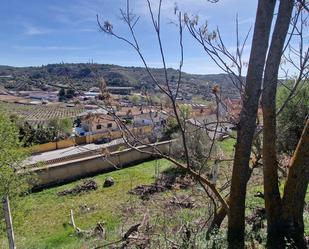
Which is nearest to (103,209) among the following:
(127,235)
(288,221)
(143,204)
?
(143,204)

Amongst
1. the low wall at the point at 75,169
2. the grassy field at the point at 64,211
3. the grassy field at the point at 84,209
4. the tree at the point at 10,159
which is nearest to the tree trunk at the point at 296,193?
the grassy field at the point at 84,209

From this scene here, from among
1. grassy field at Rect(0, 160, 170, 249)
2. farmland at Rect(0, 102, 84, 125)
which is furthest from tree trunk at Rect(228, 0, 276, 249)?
farmland at Rect(0, 102, 84, 125)

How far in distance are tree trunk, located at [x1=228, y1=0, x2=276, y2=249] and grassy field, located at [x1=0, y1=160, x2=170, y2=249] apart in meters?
5.84

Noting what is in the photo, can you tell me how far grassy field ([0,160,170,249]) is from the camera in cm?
1130

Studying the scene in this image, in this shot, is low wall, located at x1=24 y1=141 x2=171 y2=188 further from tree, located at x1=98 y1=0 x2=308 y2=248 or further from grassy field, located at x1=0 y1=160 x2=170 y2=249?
tree, located at x1=98 y1=0 x2=308 y2=248

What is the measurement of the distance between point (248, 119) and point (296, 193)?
89 centimetres

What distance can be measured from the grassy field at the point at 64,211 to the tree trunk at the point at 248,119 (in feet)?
19.2

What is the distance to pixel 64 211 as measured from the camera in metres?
15.1

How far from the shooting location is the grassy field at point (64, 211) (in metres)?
11.3

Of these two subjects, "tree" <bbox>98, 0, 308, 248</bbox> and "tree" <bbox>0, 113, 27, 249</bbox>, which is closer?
"tree" <bbox>98, 0, 308, 248</bbox>

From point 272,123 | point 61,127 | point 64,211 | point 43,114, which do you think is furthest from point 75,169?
point 43,114

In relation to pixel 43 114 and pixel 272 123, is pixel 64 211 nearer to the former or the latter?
pixel 272 123

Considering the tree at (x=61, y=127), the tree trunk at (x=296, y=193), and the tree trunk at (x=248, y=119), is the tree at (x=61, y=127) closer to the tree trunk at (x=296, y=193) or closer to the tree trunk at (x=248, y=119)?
the tree trunk at (x=248, y=119)

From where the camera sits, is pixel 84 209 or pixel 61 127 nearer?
pixel 84 209
